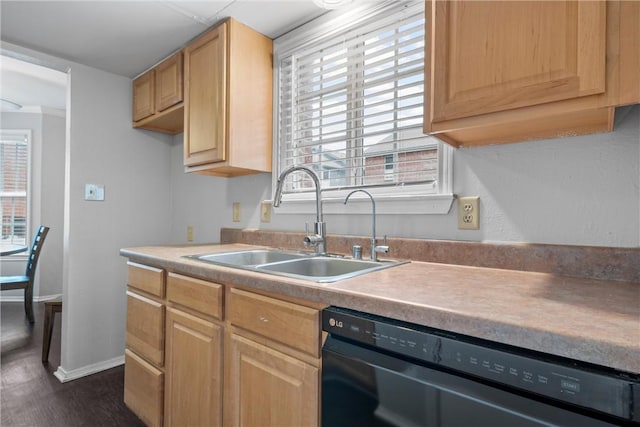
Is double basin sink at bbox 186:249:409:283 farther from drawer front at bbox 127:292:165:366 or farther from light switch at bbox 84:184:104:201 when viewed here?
light switch at bbox 84:184:104:201

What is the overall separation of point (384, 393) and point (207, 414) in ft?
2.85

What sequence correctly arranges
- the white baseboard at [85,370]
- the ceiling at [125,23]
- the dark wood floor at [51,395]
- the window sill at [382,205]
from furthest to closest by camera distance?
the white baseboard at [85,370] → the dark wood floor at [51,395] → the ceiling at [125,23] → the window sill at [382,205]

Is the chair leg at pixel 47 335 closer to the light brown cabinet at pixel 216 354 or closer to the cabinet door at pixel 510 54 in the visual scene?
the light brown cabinet at pixel 216 354

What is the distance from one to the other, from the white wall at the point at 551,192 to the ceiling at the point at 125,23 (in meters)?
1.20

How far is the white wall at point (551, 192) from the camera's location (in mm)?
1083

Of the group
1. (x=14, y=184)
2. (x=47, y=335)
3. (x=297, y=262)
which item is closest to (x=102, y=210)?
(x=47, y=335)

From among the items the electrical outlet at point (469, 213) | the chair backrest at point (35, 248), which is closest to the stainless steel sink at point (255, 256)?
the electrical outlet at point (469, 213)

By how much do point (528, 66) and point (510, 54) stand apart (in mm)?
63

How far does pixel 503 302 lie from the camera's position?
81cm

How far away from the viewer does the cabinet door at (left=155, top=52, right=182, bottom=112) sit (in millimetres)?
2236

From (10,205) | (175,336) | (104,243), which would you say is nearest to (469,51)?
(175,336)

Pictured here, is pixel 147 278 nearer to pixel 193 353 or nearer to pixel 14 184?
pixel 193 353

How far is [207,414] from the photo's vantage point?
1.36m

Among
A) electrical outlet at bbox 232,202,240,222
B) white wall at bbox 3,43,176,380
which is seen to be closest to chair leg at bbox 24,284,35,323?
white wall at bbox 3,43,176,380
